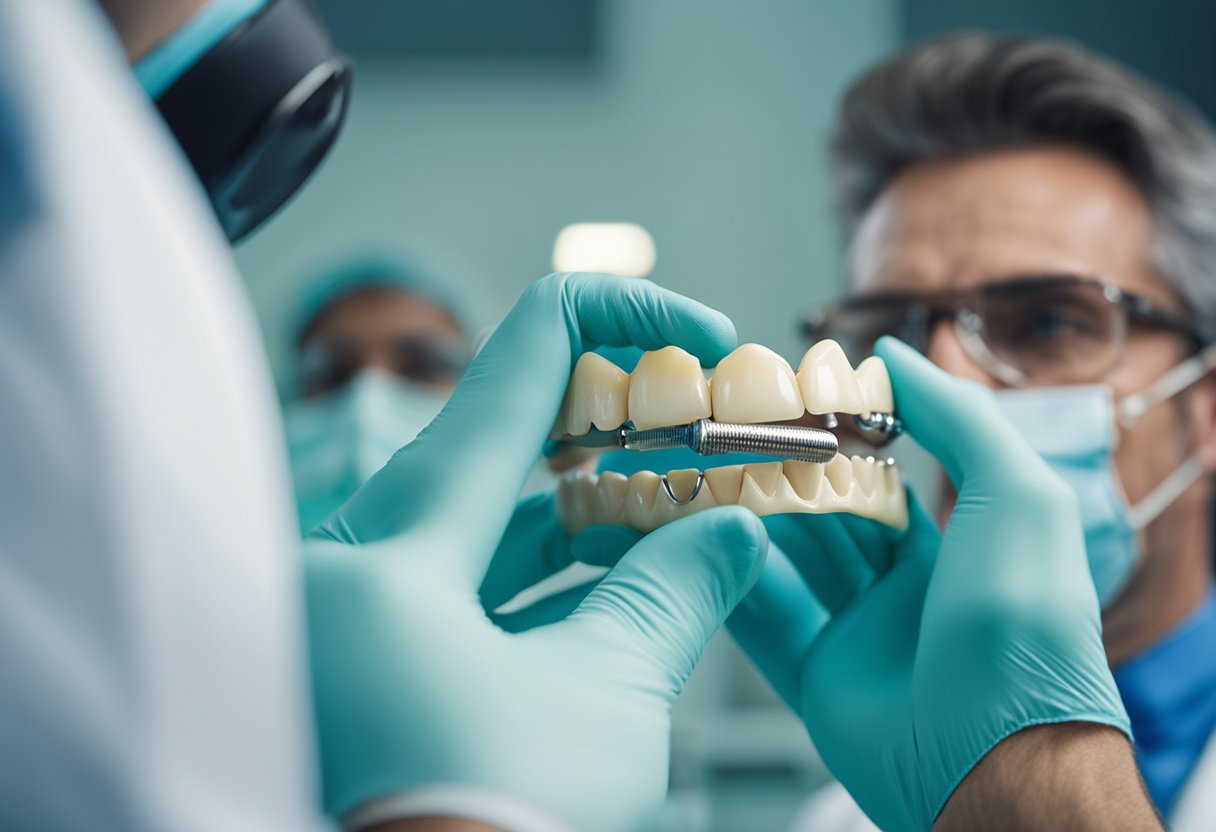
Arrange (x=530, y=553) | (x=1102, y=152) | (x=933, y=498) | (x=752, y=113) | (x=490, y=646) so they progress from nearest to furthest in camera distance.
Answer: (x=490, y=646)
(x=530, y=553)
(x=933, y=498)
(x=1102, y=152)
(x=752, y=113)

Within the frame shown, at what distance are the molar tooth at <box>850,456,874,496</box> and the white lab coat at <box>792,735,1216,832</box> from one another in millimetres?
580

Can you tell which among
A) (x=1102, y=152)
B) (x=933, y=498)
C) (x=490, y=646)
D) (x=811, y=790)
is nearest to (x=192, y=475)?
(x=490, y=646)

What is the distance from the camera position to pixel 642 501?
704mm

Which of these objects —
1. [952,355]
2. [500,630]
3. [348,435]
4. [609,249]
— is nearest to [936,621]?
[500,630]

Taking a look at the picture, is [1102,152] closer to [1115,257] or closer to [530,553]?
[1115,257]

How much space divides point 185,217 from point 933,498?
3.73 feet

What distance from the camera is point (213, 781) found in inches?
14.6

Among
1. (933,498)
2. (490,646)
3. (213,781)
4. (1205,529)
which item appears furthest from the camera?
(1205,529)

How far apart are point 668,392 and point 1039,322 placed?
0.91m

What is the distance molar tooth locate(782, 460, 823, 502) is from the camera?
711 millimetres

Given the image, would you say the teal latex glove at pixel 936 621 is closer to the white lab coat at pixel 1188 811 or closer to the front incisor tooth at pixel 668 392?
the front incisor tooth at pixel 668 392

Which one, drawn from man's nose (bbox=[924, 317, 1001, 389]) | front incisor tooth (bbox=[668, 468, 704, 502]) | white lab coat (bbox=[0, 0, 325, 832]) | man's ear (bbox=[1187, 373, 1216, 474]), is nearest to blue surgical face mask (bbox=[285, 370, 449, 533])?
man's nose (bbox=[924, 317, 1001, 389])

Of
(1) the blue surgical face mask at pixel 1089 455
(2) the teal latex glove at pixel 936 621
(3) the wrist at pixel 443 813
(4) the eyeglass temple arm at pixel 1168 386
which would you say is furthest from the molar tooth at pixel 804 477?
(4) the eyeglass temple arm at pixel 1168 386

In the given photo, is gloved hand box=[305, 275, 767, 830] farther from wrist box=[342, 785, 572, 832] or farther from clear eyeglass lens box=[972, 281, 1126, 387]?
clear eyeglass lens box=[972, 281, 1126, 387]
